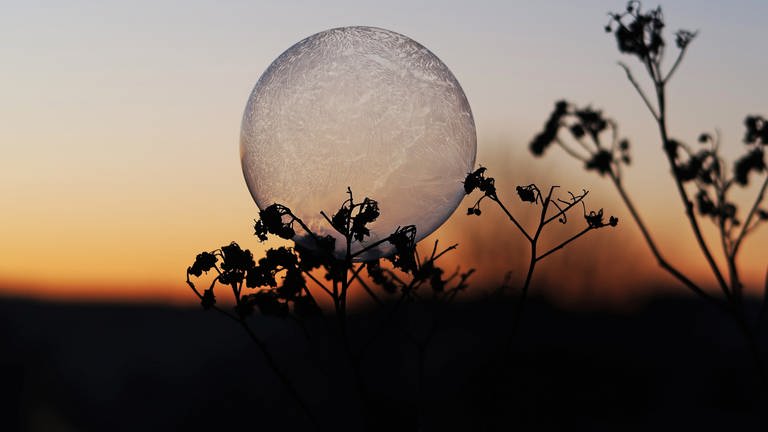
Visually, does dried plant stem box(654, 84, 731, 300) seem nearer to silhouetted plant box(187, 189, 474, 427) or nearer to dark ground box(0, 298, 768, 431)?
silhouetted plant box(187, 189, 474, 427)

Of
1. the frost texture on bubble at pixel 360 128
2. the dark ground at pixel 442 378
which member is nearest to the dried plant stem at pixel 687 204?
the frost texture on bubble at pixel 360 128

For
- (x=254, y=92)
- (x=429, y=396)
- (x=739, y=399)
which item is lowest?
(x=739, y=399)

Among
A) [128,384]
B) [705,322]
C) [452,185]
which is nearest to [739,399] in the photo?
[705,322]

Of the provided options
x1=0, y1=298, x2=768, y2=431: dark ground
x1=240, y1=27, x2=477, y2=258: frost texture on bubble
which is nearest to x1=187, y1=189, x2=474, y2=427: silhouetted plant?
x1=240, y1=27, x2=477, y2=258: frost texture on bubble

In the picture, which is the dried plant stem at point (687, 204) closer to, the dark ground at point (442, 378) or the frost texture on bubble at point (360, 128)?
the frost texture on bubble at point (360, 128)

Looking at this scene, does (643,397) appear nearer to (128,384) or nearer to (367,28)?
(128,384)
